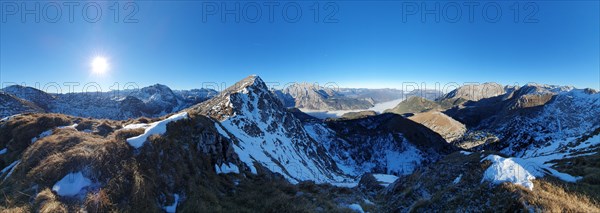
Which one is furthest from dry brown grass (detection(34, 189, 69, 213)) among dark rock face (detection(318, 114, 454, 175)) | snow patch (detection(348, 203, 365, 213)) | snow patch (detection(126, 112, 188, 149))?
dark rock face (detection(318, 114, 454, 175))

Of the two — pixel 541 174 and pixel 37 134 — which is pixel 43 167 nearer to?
pixel 37 134

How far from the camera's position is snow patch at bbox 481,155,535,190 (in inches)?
410

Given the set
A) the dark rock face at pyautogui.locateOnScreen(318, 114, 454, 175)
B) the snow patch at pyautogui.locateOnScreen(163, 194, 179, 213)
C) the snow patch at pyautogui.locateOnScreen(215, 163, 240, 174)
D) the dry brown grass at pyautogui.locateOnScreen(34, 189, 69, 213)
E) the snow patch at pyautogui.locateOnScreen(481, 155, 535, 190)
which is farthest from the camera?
the dark rock face at pyautogui.locateOnScreen(318, 114, 454, 175)

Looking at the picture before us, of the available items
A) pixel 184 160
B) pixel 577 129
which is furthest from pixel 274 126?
pixel 577 129

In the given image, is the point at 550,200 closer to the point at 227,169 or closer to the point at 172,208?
the point at 172,208

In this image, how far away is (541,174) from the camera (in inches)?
489

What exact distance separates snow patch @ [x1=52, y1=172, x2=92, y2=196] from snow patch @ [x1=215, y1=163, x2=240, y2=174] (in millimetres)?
8190

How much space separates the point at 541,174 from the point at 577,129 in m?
284

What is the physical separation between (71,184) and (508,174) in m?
20.1

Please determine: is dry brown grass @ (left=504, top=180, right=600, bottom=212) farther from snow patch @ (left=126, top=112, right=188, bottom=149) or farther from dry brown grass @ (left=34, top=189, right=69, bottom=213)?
snow patch @ (left=126, top=112, right=188, bottom=149)

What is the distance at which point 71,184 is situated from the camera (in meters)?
10.7

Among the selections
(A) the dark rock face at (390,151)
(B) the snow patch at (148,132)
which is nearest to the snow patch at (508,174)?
(B) the snow patch at (148,132)

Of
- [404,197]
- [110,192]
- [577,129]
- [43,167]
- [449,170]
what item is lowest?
[577,129]

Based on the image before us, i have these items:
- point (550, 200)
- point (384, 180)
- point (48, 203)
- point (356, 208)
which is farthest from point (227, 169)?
point (384, 180)
